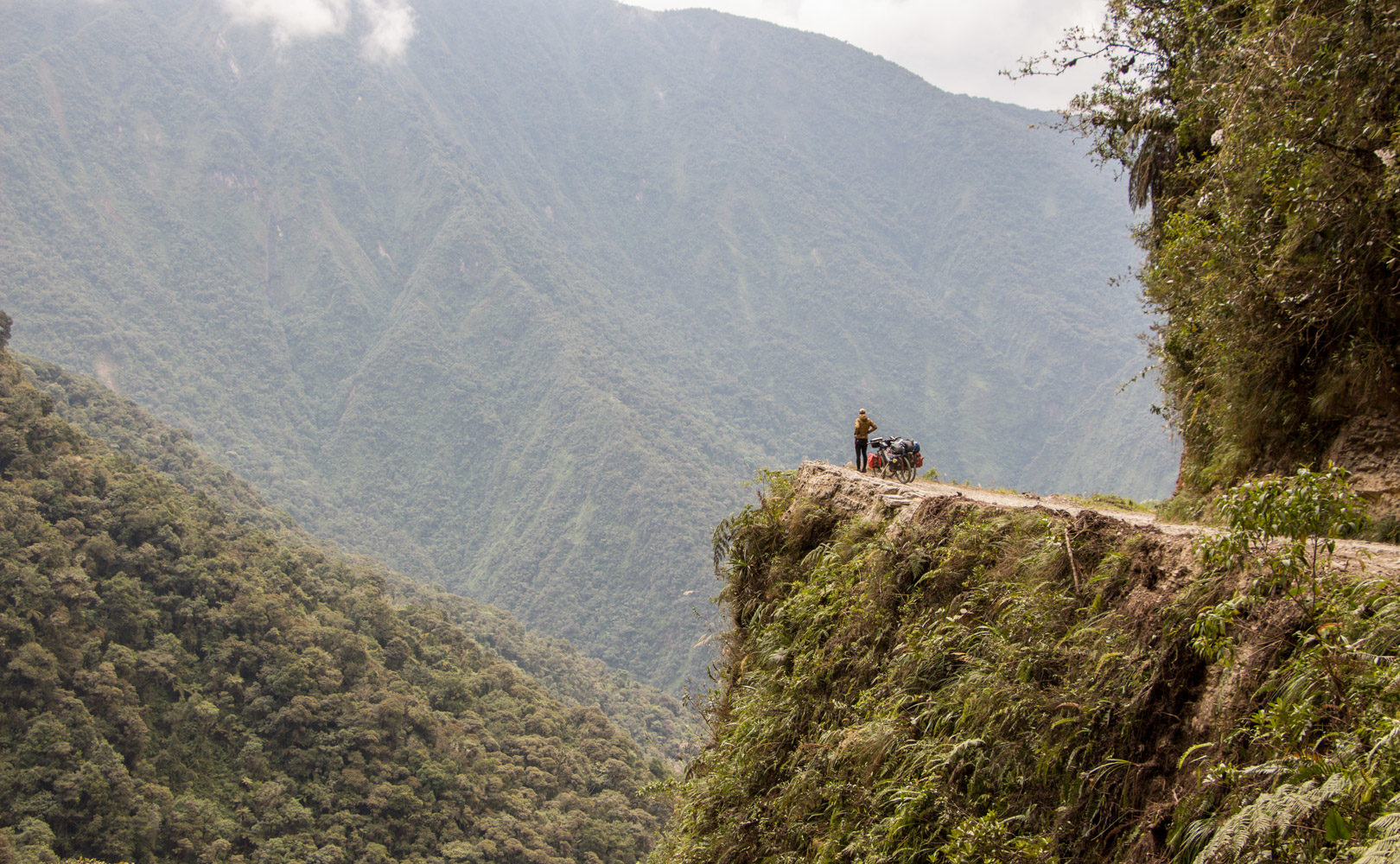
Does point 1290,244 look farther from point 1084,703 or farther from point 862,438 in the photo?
point 862,438

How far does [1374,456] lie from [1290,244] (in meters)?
1.86

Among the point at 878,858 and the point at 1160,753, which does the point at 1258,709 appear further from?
the point at 878,858

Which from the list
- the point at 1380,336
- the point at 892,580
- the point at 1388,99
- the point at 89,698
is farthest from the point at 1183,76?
the point at 89,698

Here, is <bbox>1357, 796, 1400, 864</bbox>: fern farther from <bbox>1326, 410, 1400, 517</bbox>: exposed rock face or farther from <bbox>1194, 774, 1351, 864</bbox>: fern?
<bbox>1326, 410, 1400, 517</bbox>: exposed rock face

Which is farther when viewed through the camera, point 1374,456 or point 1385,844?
point 1374,456

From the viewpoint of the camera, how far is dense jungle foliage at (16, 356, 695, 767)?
91500 millimetres

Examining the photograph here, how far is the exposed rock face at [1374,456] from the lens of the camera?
6668 millimetres

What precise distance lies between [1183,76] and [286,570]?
66925mm

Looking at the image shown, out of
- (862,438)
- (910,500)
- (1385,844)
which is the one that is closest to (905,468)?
(862,438)

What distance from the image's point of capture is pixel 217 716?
4925 centimetres

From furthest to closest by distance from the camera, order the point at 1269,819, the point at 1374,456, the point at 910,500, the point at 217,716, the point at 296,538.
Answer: the point at 296,538 < the point at 217,716 < the point at 910,500 < the point at 1374,456 < the point at 1269,819

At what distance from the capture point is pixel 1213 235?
8.76m

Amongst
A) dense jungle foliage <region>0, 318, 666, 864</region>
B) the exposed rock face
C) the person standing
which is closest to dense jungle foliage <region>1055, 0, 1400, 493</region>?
the exposed rock face

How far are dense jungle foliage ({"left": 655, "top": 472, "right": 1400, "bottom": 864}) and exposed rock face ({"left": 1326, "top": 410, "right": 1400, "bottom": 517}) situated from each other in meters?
1.61
